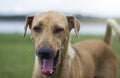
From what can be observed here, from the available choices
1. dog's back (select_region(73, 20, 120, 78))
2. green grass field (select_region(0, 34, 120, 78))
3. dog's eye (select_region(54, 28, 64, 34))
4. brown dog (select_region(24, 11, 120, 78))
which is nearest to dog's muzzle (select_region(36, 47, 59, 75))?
brown dog (select_region(24, 11, 120, 78))

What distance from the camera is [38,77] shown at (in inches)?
346

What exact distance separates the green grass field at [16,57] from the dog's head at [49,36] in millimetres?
4061

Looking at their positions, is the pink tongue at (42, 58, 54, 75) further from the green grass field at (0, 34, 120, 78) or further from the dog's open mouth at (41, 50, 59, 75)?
the green grass field at (0, 34, 120, 78)

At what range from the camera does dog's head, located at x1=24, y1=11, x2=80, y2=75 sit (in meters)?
8.10

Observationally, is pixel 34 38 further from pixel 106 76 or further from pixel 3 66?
pixel 3 66

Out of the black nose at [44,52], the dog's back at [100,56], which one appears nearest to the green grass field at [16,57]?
the dog's back at [100,56]

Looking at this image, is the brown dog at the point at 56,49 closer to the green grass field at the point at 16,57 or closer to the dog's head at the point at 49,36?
the dog's head at the point at 49,36

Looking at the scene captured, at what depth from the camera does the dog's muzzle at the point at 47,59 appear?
316 inches

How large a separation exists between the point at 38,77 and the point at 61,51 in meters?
0.60

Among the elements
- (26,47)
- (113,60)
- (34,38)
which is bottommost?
(26,47)

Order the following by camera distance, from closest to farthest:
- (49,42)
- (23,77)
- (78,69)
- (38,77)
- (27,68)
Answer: (49,42) → (38,77) → (78,69) → (23,77) → (27,68)

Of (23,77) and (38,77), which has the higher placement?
(38,77)

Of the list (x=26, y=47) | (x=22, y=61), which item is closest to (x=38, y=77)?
(x=22, y=61)

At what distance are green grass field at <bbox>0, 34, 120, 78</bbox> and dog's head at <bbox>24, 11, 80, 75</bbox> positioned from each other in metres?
4.06
